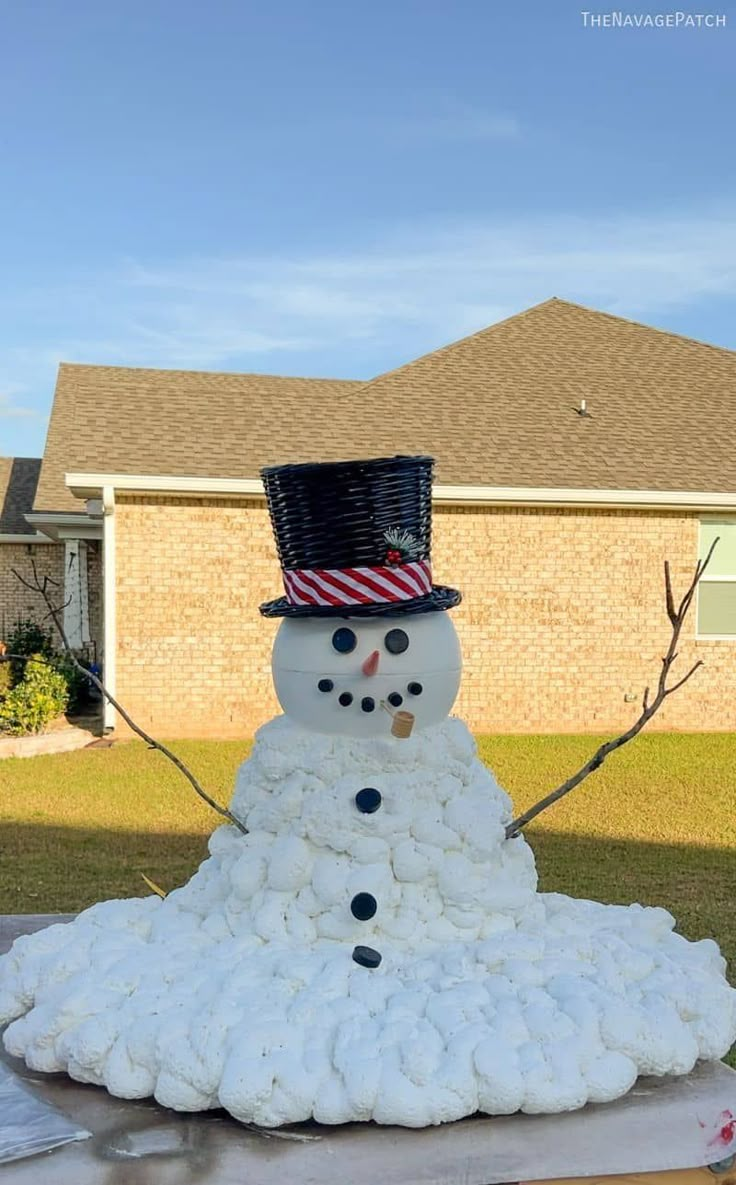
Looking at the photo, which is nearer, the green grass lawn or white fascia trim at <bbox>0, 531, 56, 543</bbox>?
the green grass lawn

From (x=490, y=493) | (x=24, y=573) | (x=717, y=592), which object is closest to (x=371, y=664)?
(x=490, y=493)

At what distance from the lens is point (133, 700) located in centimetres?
1241

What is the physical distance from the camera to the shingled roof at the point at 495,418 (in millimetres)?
13242

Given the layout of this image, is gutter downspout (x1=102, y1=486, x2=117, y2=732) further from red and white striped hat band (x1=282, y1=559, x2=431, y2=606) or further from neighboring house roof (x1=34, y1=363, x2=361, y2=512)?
red and white striped hat band (x1=282, y1=559, x2=431, y2=606)

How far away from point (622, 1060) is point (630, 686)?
1076 centimetres

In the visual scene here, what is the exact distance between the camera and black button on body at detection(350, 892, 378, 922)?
330 cm

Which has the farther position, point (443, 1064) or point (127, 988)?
point (127, 988)

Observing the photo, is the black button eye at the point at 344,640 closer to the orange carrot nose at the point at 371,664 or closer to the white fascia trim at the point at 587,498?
the orange carrot nose at the point at 371,664

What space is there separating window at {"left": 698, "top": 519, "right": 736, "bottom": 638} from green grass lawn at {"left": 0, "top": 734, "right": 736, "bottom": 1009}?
5.20 ft

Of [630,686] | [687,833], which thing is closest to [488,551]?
[630,686]

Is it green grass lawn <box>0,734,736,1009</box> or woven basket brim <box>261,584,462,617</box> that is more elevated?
woven basket brim <box>261,584,462,617</box>

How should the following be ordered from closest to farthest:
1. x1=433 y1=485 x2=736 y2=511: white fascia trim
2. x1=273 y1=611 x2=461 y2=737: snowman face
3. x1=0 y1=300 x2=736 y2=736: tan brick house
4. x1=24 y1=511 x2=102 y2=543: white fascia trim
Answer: x1=273 y1=611 x2=461 y2=737: snowman face < x1=0 y1=300 x2=736 y2=736: tan brick house < x1=433 y1=485 x2=736 y2=511: white fascia trim < x1=24 y1=511 x2=102 y2=543: white fascia trim

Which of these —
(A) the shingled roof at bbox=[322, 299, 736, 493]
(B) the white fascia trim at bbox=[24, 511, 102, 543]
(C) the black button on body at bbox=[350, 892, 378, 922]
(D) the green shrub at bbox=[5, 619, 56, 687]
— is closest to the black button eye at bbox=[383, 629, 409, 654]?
(C) the black button on body at bbox=[350, 892, 378, 922]

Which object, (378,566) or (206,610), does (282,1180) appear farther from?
(206,610)
